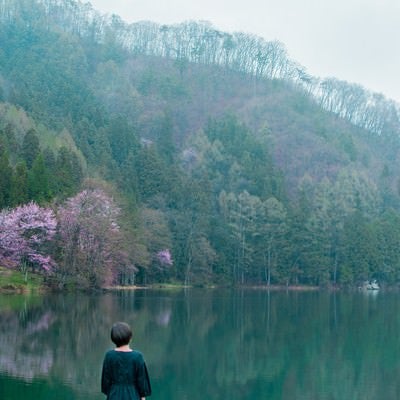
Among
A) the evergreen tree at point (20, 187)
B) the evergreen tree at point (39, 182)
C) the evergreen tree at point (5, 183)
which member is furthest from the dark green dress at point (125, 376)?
the evergreen tree at point (39, 182)

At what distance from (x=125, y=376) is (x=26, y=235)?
42735mm

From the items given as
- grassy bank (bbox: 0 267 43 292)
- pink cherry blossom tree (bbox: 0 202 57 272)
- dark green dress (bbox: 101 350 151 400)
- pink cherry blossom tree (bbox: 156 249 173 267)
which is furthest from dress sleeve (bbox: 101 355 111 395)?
pink cherry blossom tree (bbox: 156 249 173 267)

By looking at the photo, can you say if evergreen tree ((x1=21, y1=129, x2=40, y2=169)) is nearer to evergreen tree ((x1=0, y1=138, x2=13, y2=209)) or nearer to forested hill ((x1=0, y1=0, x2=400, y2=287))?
forested hill ((x1=0, y1=0, x2=400, y2=287))

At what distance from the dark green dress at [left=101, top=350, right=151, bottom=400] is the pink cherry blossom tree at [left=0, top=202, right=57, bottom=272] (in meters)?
41.1

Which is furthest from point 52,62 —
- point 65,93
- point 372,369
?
point 372,369

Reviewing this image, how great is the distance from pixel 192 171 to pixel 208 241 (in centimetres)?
1640

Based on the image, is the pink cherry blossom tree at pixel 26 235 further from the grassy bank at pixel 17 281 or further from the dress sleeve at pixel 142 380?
the dress sleeve at pixel 142 380

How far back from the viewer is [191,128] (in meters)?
105

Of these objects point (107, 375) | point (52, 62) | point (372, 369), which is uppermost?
point (52, 62)

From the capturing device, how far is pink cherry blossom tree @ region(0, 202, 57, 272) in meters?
47.0

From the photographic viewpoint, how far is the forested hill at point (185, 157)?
54438 mm

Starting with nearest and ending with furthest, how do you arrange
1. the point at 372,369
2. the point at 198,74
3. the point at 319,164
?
the point at 372,369, the point at 319,164, the point at 198,74

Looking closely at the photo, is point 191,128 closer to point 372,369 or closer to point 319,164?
point 319,164

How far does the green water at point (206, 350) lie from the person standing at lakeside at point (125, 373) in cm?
986
